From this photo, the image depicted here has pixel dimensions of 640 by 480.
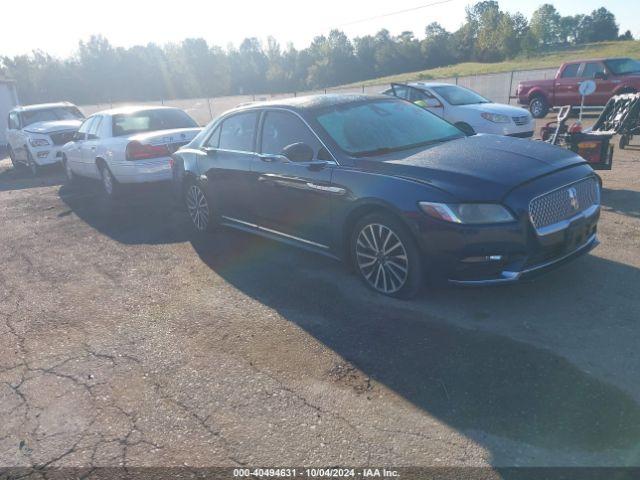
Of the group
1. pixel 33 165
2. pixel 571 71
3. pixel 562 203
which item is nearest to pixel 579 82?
pixel 571 71

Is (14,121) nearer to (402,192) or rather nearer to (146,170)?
(146,170)

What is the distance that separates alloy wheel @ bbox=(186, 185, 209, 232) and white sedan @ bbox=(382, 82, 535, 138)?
5.02 meters

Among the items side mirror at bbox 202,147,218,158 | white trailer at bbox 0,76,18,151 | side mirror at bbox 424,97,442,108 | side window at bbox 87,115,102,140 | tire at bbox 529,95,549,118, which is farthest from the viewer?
white trailer at bbox 0,76,18,151

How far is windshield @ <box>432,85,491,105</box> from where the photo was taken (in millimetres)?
11680

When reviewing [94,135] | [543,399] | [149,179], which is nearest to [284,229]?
[543,399]

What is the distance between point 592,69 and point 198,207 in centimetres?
1528

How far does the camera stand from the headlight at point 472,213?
389cm

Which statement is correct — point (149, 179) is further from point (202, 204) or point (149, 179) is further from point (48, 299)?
point (48, 299)

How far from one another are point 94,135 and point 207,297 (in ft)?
20.6

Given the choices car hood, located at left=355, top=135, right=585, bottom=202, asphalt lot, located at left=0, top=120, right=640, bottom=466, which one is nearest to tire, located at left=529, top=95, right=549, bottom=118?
asphalt lot, located at left=0, top=120, right=640, bottom=466

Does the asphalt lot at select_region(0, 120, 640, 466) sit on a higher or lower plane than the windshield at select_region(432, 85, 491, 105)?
lower

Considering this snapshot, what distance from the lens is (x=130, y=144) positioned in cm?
866

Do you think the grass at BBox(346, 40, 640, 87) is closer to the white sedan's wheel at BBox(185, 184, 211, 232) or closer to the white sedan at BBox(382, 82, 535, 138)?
the white sedan at BBox(382, 82, 535, 138)

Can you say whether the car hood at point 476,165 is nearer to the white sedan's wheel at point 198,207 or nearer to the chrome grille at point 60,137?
the white sedan's wheel at point 198,207
